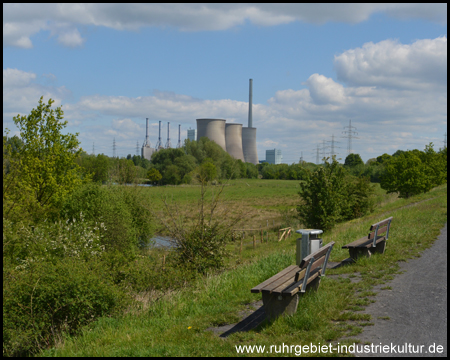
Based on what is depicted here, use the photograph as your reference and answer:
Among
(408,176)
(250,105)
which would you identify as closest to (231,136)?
(250,105)

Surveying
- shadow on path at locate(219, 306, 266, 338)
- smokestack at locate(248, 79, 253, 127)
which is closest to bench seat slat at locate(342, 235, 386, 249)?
shadow on path at locate(219, 306, 266, 338)

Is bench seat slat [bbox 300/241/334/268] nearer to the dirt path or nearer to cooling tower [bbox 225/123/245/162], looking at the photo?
the dirt path

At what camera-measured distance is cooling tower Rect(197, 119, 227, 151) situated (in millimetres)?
98125

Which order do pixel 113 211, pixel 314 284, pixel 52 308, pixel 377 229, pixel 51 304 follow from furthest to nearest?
pixel 113 211, pixel 377 229, pixel 51 304, pixel 52 308, pixel 314 284

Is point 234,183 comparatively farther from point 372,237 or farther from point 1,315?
point 1,315

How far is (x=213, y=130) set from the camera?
98500 millimetres

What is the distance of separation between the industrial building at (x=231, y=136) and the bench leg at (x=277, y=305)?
93.0 m

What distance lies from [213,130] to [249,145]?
21743 mm

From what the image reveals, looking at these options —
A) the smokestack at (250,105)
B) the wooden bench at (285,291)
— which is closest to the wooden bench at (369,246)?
the wooden bench at (285,291)

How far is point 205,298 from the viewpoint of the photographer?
6.61m

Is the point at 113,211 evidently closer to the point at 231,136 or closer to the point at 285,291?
the point at 285,291

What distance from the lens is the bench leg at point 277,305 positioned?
17.1ft

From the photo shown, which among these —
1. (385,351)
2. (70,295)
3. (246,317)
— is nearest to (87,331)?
(70,295)

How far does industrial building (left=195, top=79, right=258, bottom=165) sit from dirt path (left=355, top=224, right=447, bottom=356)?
91400 millimetres
